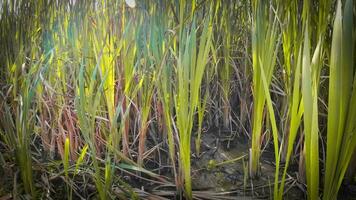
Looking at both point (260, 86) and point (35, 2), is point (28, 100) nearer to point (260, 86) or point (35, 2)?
point (35, 2)

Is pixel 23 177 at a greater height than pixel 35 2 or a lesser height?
lesser

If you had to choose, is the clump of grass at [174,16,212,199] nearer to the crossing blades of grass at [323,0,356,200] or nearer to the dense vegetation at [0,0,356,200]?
the dense vegetation at [0,0,356,200]

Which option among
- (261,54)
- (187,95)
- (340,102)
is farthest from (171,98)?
(340,102)

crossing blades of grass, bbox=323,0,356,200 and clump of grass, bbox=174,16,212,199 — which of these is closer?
crossing blades of grass, bbox=323,0,356,200

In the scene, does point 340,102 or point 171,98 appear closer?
point 340,102

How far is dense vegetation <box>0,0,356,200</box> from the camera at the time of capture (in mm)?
586

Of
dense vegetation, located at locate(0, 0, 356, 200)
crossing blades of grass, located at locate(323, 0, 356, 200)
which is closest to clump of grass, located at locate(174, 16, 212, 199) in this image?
dense vegetation, located at locate(0, 0, 356, 200)

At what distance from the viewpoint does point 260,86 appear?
77 centimetres

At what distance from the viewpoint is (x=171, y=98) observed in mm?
849

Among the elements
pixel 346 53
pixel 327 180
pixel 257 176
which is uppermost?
pixel 346 53

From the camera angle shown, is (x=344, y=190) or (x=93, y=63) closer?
(x=344, y=190)

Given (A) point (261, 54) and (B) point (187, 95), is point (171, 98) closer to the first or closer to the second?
(B) point (187, 95)

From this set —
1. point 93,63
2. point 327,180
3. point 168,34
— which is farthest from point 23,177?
point 327,180

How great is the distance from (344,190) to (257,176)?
21 centimetres
